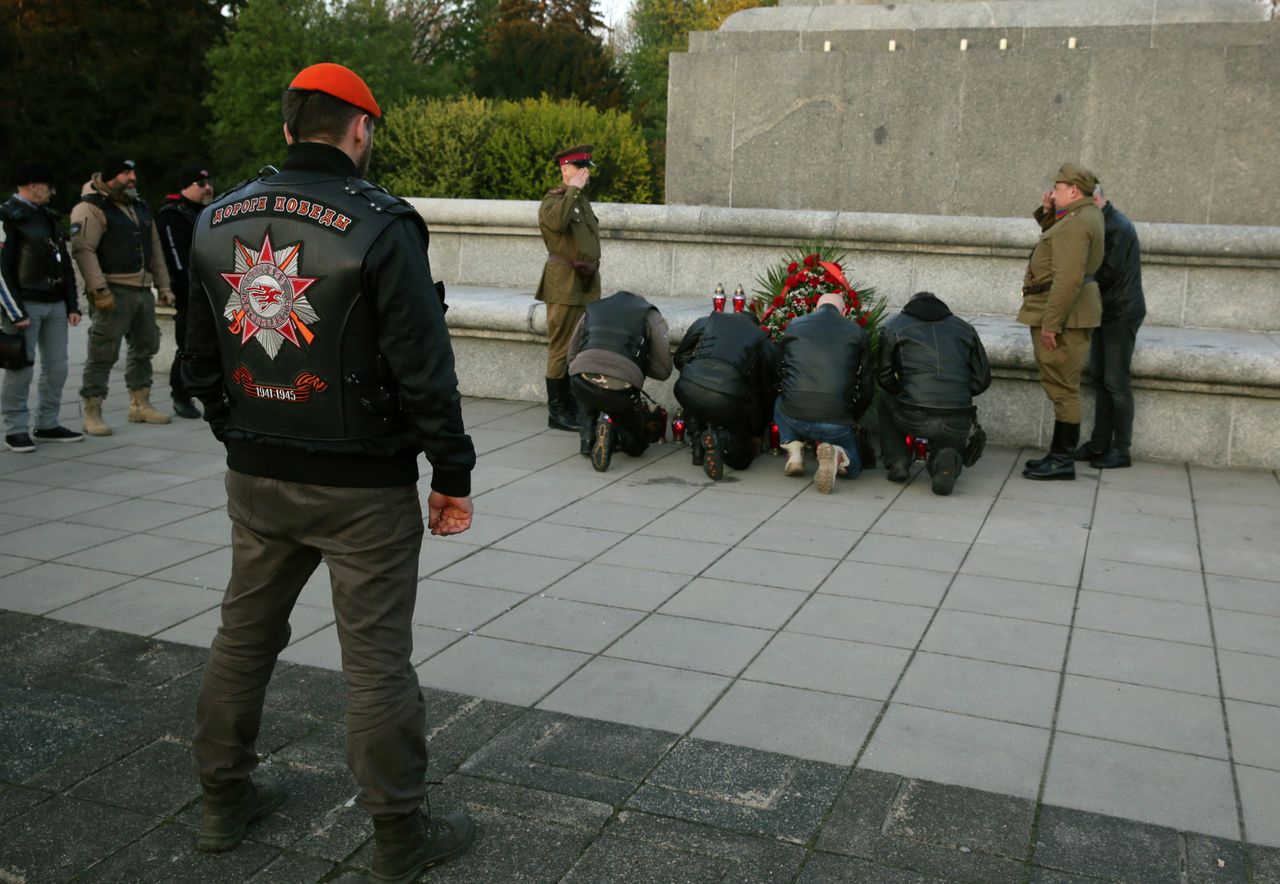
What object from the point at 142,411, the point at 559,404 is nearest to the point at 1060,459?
the point at 559,404

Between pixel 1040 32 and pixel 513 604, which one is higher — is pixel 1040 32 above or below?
above

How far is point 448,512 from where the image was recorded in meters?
3.39

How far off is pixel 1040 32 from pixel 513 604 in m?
8.05

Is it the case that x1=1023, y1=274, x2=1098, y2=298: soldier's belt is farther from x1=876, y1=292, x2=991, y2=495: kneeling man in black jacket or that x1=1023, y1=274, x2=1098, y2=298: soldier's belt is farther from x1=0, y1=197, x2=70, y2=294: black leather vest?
x1=0, y1=197, x2=70, y2=294: black leather vest

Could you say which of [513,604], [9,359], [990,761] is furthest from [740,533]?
[9,359]

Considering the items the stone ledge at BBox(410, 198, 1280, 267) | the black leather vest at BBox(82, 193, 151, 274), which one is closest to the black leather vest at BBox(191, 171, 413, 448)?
the black leather vest at BBox(82, 193, 151, 274)

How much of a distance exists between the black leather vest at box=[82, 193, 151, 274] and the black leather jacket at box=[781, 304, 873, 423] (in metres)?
4.70

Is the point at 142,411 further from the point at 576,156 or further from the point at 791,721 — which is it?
the point at 791,721

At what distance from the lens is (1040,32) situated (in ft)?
37.7

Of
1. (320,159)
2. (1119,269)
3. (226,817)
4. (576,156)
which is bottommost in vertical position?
(226,817)

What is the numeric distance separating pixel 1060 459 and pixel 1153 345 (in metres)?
1.22

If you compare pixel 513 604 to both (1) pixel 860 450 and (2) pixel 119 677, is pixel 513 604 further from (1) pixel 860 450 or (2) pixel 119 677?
(1) pixel 860 450

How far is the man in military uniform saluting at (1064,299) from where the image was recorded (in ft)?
26.9

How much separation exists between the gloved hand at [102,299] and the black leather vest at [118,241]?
22 centimetres
